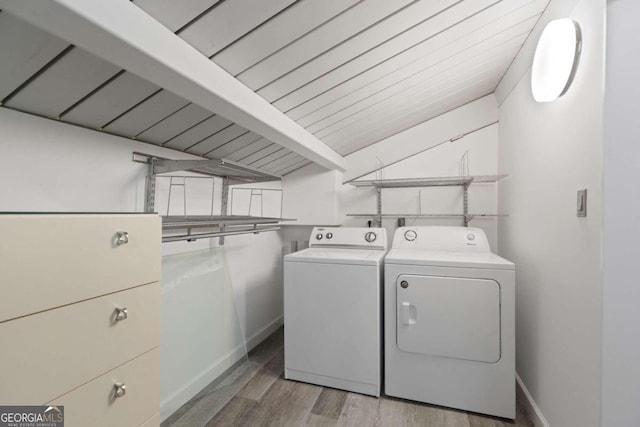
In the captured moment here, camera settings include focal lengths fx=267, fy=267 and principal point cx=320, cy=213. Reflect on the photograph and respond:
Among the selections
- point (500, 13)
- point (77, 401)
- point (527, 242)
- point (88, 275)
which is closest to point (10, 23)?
point (88, 275)

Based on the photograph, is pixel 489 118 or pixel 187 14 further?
pixel 489 118

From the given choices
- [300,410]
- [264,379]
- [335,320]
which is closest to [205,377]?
[264,379]

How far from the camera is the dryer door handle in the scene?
1.69 m

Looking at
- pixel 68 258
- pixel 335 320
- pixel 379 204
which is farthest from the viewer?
pixel 379 204

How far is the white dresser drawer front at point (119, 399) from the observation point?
783mm

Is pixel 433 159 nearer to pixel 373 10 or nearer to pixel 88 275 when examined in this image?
pixel 373 10

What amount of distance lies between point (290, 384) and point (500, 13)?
2.54 meters

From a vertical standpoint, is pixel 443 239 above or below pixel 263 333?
above

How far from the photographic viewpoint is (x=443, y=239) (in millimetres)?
2123

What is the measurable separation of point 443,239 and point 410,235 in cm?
25

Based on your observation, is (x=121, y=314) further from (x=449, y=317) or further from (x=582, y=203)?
(x=582, y=203)

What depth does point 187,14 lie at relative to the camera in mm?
842

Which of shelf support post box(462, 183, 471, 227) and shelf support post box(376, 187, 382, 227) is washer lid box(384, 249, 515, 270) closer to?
shelf support post box(462, 183, 471, 227)

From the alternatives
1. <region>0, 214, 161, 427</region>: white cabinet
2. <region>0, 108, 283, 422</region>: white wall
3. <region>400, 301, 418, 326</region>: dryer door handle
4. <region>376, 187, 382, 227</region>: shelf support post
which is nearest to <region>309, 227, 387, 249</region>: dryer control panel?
<region>376, 187, 382, 227</region>: shelf support post
